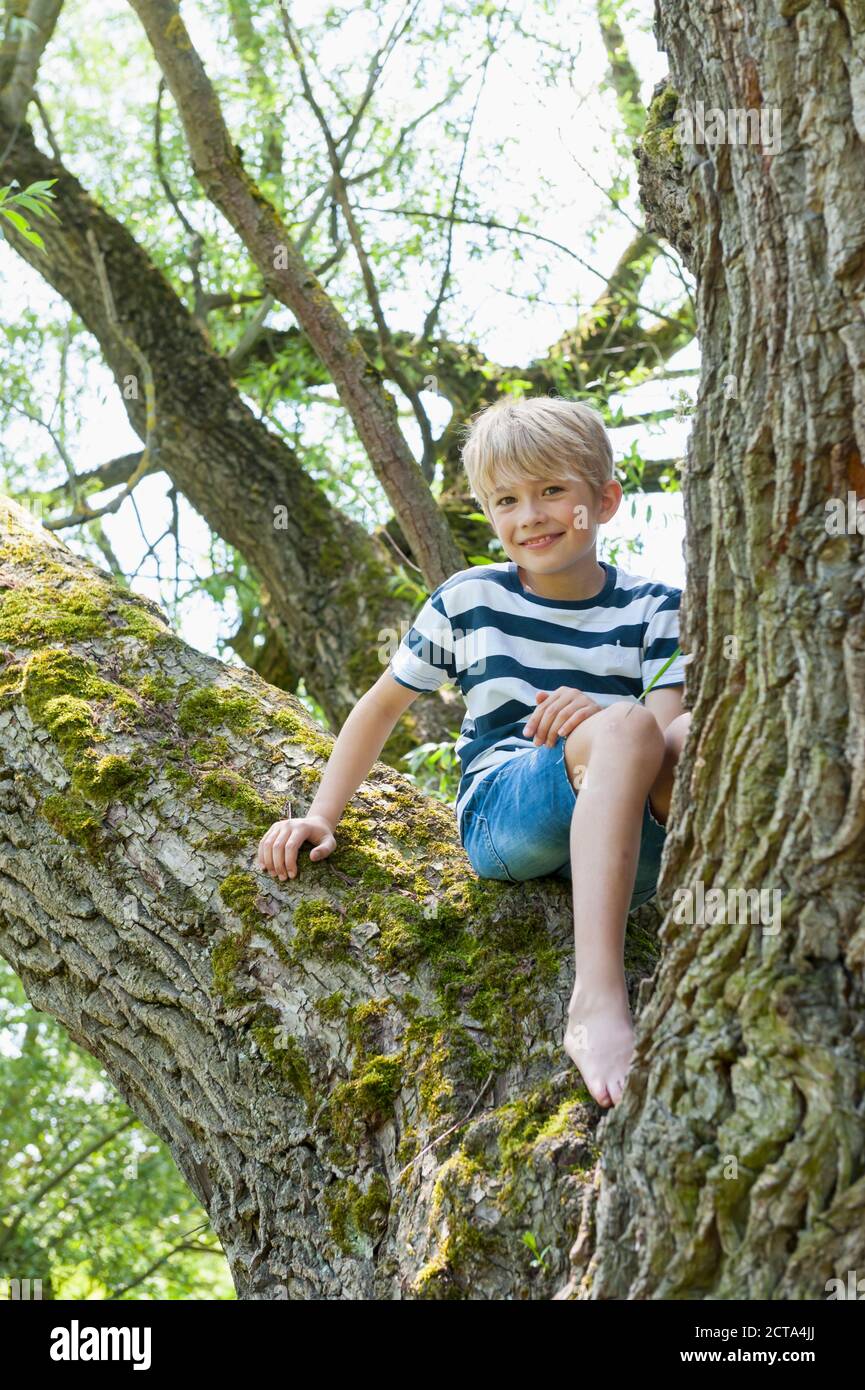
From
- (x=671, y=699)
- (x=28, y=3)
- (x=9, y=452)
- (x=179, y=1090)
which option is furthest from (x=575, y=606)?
(x=9, y=452)

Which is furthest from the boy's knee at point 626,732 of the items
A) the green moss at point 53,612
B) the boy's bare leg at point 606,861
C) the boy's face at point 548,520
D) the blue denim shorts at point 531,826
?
the green moss at point 53,612

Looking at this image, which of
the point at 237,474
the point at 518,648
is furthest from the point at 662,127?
the point at 237,474

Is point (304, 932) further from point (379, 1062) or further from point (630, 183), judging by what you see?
point (630, 183)

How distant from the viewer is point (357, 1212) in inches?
78.9

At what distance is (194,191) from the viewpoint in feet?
24.2

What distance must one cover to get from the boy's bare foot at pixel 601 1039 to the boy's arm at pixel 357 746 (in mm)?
720

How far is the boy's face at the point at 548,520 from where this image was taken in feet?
8.61

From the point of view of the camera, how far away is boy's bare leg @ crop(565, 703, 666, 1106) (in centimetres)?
195

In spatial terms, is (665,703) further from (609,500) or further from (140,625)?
(140,625)

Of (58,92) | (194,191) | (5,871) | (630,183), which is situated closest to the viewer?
(5,871)

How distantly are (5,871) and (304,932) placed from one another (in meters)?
0.72

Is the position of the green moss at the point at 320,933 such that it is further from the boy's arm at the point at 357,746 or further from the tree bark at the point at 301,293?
the tree bark at the point at 301,293

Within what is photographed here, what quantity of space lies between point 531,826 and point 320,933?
1.46 feet

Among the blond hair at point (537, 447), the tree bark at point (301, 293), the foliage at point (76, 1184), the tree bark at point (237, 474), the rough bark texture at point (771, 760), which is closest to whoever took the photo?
the rough bark texture at point (771, 760)
